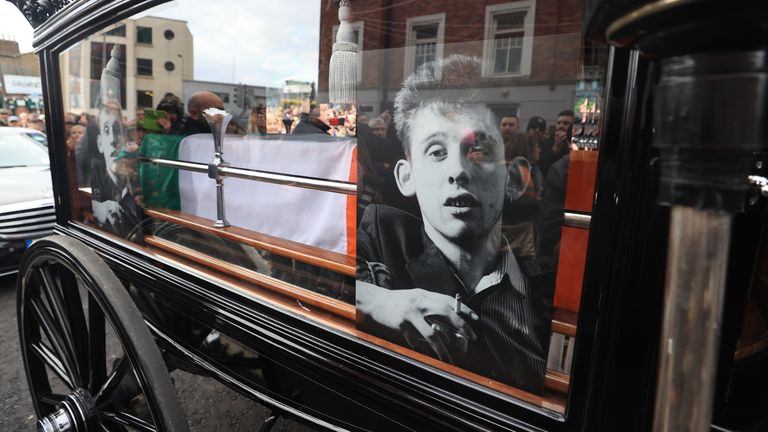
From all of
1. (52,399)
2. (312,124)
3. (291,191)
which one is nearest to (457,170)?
(312,124)

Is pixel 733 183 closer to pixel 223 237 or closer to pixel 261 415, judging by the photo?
pixel 223 237

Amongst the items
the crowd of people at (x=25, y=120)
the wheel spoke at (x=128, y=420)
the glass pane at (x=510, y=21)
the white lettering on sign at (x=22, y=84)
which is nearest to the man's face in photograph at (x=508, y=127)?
the glass pane at (x=510, y=21)

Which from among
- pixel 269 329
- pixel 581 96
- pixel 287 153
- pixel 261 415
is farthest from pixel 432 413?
pixel 261 415

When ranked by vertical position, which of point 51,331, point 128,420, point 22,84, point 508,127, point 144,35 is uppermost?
point 22,84

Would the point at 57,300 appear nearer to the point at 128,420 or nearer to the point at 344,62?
the point at 128,420

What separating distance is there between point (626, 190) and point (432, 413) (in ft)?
1.81

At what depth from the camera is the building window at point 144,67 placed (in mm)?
1656

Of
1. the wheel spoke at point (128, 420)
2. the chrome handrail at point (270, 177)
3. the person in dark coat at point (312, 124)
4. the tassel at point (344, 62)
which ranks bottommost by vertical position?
the wheel spoke at point (128, 420)

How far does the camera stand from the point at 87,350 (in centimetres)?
154

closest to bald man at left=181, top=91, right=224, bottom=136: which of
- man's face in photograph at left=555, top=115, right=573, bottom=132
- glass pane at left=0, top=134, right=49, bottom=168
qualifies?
man's face in photograph at left=555, top=115, right=573, bottom=132

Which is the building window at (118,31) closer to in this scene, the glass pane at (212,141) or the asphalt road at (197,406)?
the glass pane at (212,141)

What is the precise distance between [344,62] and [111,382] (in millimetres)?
1181

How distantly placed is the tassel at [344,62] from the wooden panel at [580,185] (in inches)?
18.6

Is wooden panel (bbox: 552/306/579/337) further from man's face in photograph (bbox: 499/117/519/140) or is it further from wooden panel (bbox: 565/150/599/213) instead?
man's face in photograph (bbox: 499/117/519/140)
